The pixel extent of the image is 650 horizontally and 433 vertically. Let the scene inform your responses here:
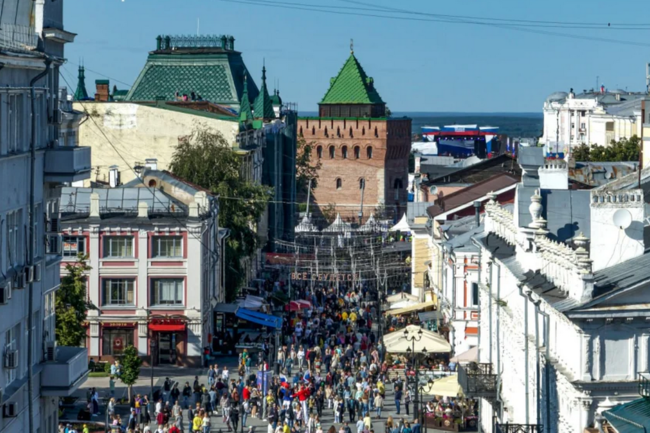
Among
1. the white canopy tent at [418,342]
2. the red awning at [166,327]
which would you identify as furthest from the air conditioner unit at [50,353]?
the red awning at [166,327]

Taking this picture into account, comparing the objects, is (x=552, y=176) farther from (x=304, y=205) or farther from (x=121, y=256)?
(x=304, y=205)

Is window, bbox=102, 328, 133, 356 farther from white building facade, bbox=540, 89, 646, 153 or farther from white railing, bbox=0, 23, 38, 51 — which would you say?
white building facade, bbox=540, 89, 646, 153

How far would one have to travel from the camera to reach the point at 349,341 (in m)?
56.7

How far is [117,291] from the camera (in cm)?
5159

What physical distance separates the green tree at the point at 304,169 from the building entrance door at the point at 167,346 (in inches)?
2808

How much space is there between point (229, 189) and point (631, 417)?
139 ft

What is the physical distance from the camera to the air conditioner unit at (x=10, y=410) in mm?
21266

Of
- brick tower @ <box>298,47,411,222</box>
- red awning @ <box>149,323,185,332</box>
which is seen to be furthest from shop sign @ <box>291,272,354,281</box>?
brick tower @ <box>298,47,411,222</box>

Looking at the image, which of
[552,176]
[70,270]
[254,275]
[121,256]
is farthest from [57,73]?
[254,275]

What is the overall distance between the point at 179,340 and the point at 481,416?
14.3 meters

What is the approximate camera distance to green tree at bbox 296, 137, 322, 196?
411 ft

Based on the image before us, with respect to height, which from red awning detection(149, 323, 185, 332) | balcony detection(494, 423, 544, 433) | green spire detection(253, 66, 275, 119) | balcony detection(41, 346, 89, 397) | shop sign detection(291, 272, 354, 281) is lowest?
balcony detection(494, 423, 544, 433)

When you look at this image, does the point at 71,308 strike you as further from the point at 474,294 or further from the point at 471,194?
the point at 471,194

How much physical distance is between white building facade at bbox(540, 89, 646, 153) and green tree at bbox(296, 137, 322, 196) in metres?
18.6
